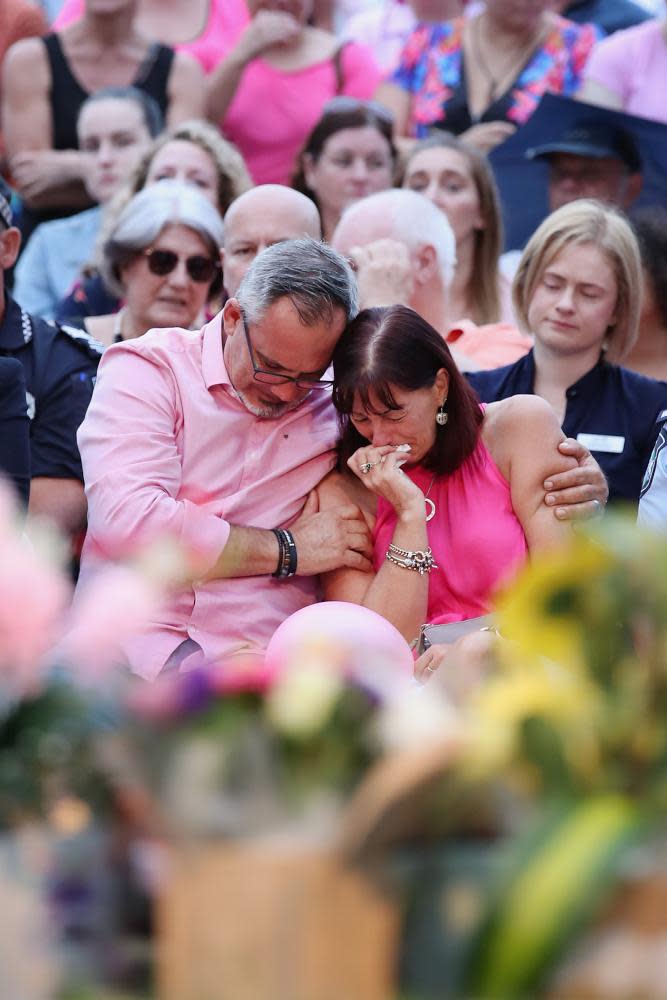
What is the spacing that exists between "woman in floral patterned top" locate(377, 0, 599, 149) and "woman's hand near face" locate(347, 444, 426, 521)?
2321mm

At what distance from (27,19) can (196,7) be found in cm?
62

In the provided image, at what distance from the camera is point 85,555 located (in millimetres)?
3180

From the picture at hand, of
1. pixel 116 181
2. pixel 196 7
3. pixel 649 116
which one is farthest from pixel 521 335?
pixel 196 7

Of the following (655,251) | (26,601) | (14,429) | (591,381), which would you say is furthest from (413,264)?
(26,601)

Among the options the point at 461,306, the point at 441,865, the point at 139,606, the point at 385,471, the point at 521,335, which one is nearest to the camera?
the point at 441,865

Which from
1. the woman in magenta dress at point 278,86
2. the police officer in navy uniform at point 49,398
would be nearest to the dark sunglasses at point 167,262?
the police officer in navy uniform at point 49,398

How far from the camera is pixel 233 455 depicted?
123 inches

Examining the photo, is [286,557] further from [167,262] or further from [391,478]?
[167,262]

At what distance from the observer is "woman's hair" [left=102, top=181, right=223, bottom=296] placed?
3.97 meters

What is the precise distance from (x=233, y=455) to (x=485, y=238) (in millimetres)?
1739

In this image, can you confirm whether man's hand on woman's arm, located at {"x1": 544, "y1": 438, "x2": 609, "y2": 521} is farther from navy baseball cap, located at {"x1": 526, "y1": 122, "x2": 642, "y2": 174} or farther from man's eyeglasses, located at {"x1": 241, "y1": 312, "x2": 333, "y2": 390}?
navy baseball cap, located at {"x1": 526, "y1": 122, "x2": 642, "y2": 174}

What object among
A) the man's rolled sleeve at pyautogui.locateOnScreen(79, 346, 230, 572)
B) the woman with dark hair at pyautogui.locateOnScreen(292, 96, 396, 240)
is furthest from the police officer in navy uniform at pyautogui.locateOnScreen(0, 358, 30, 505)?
the woman with dark hair at pyautogui.locateOnScreen(292, 96, 396, 240)

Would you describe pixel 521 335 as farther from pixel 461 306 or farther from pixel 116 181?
pixel 116 181

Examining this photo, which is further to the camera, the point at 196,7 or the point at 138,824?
the point at 196,7
